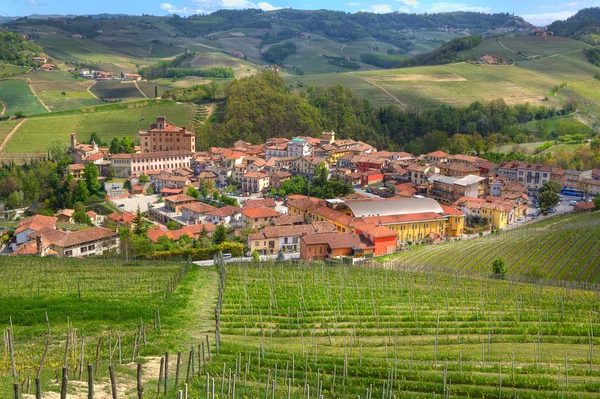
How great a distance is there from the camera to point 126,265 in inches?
1179

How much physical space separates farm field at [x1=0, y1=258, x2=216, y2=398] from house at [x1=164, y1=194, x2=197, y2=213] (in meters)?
17.9

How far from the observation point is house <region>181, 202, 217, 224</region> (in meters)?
45.5

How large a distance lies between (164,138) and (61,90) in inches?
1211

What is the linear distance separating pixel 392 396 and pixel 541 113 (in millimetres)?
79688

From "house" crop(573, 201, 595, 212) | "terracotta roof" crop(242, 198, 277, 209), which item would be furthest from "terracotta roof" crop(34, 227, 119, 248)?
"house" crop(573, 201, 595, 212)

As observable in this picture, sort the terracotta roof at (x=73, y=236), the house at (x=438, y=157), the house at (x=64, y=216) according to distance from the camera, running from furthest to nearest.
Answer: the house at (x=438, y=157)
the house at (x=64, y=216)
the terracotta roof at (x=73, y=236)

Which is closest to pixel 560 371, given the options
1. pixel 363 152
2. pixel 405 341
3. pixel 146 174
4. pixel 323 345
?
pixel 405 341

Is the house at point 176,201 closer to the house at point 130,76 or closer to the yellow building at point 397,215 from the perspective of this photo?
the yellow building at point 397,215

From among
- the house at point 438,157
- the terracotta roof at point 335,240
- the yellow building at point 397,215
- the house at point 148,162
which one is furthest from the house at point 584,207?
the house at point 148,162

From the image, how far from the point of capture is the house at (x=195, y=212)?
149ft

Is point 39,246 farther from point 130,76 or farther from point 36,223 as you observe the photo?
point 130,76

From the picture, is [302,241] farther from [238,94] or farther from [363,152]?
[238,94]

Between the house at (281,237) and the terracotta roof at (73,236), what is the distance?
7954 millimetres

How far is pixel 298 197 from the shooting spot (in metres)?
49.6
